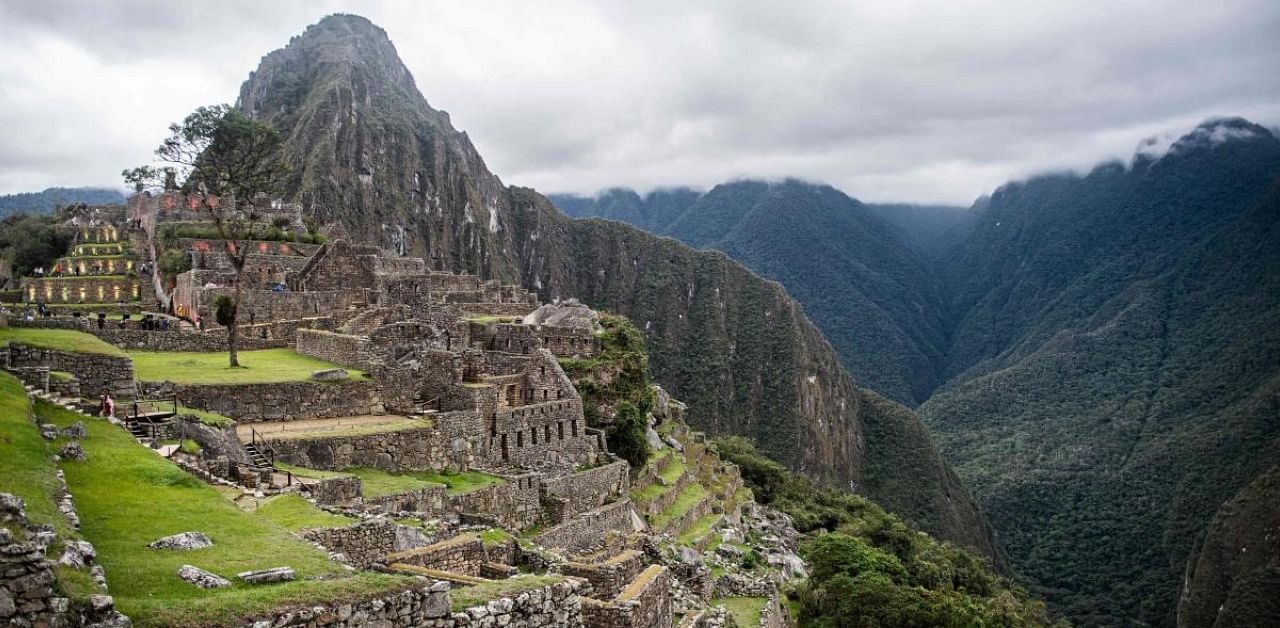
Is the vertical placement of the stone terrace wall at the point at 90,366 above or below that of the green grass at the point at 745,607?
above

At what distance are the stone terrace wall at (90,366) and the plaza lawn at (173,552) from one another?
315 centimetres

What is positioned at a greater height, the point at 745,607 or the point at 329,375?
the point at 329,375

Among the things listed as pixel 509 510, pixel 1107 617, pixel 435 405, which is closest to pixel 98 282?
pixel 435 405

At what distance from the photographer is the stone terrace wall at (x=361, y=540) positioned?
10.5 metres

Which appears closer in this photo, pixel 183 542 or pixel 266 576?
pixel 266 576

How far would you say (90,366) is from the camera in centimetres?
1600

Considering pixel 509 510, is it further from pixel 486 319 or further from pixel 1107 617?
pixel 1107 617

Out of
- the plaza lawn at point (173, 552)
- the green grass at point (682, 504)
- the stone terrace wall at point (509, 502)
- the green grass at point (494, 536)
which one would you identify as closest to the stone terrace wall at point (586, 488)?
the stone terrace wall at point (509, 502)

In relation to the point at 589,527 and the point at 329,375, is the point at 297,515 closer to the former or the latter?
the point at 329,375

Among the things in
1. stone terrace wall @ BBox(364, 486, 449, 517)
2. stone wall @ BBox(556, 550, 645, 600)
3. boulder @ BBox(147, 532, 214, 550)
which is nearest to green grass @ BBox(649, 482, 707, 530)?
stone terrace wall @ BBox(364, 486, 449, 517)

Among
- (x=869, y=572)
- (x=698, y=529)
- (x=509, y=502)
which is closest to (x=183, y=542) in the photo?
→ (x=509, y=502)

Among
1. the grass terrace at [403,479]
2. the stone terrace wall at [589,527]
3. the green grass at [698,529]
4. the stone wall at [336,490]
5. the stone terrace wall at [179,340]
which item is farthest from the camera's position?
the green grass at [698,529]

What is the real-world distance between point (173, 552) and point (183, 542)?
263 mm

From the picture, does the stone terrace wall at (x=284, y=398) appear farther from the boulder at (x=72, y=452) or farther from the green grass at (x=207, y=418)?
the boulder at (x=72, y=452)
